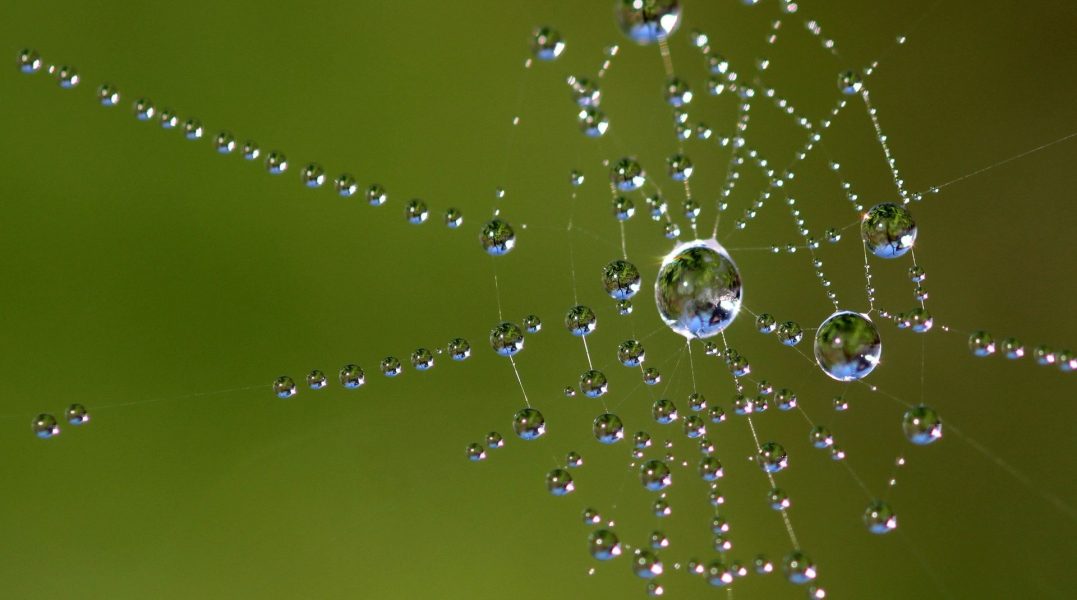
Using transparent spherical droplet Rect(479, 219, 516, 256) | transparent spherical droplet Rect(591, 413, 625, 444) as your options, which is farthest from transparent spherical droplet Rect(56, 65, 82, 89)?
transparent spherical droplet Rect(591, 413, 625, 444)

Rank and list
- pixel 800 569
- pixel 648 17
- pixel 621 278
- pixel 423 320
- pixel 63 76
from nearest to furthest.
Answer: pixel 648 17 < pixel 800 569 < pixel 621 278 < pixel 63 76 < pixel 423 320

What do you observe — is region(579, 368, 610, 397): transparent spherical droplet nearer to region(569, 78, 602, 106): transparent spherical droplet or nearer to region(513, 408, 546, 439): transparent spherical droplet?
region(513, 408, 546, 439): transparent spherical droplet

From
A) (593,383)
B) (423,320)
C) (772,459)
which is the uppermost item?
(423,320)

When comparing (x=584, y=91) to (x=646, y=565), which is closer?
(x=584, y=91)

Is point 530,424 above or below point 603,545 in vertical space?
above

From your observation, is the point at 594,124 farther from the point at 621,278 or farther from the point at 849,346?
the point at 849,346

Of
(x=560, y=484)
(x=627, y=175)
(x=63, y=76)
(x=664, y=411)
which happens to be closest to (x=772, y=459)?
(x=664, y=411)

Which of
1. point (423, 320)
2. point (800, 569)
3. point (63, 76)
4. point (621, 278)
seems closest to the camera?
point (800, 569)
